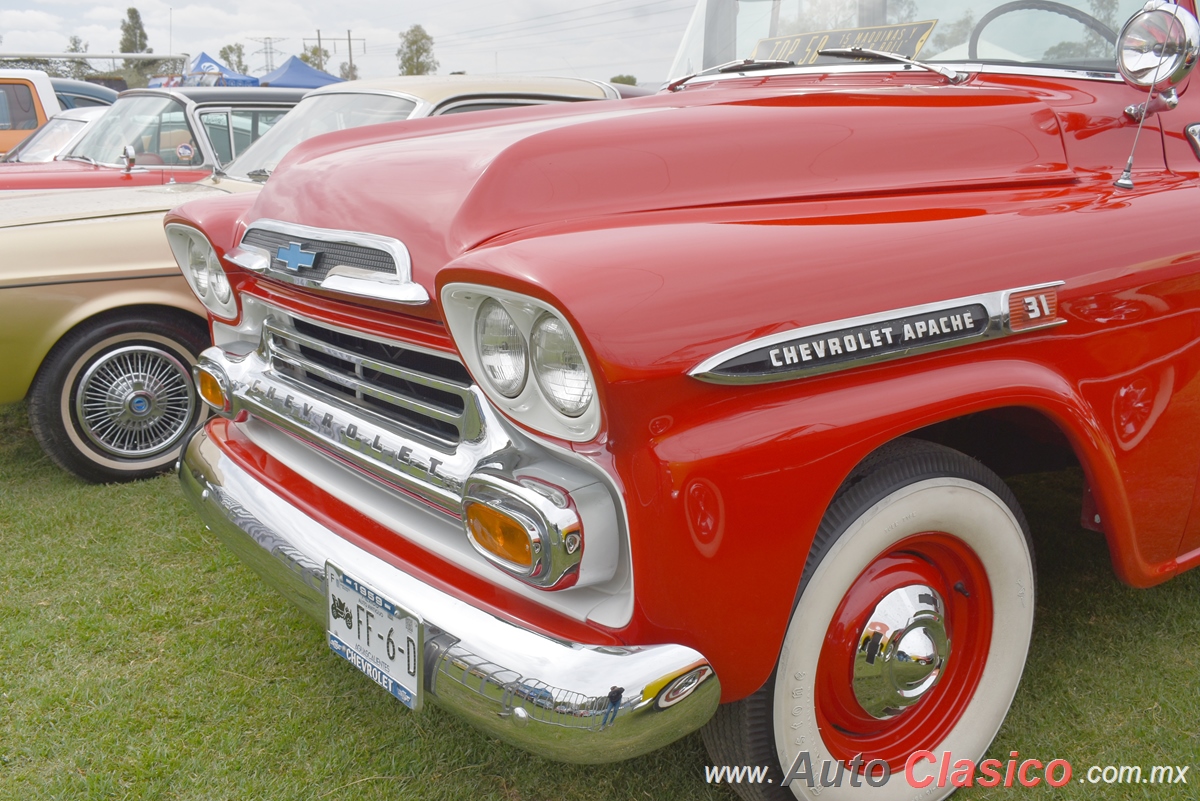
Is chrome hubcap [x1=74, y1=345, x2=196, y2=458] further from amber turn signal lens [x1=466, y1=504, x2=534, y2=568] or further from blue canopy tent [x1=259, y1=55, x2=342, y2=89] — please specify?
blue canopy tent [x1=259, y1=55, x2=342, y2=89]

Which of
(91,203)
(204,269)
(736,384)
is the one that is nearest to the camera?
(736,384)

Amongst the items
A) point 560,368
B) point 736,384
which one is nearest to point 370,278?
point 560,368

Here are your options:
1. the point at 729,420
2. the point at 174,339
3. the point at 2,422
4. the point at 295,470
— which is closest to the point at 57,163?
the point at 2,422

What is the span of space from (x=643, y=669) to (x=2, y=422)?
4423mm

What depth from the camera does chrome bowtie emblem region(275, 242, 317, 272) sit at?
1.90 meters

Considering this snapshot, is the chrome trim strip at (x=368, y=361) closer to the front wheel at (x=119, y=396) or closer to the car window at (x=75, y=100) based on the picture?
the front wheel at (x=119, y=396)

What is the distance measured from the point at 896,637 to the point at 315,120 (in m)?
4.10

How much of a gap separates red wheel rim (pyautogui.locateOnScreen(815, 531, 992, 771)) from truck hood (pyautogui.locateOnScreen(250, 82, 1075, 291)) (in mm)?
715

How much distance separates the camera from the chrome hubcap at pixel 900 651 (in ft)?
5.77

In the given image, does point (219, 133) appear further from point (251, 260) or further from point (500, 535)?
point (500, 535)

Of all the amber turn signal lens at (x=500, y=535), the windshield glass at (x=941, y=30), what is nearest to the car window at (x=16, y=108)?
the windshield glass at (x=941, y=30)

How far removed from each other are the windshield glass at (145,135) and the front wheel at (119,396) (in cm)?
248

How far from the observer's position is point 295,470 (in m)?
2.11

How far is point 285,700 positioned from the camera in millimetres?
2359
